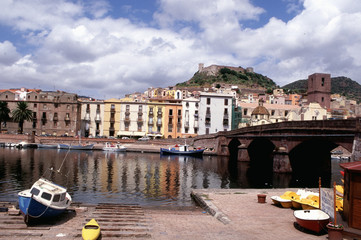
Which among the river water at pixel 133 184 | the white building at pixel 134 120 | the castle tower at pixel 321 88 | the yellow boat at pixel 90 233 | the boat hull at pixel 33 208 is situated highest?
the castle tower at pixel 321 88

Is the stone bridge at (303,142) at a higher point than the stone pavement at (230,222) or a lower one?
higher

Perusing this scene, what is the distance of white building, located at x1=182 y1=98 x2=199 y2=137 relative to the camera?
3656 inches

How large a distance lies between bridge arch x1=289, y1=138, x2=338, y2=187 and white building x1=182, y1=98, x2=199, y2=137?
161 feet

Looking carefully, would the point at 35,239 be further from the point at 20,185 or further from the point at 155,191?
the point at 20,185

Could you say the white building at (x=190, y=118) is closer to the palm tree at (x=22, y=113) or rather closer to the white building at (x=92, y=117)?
the white building at (x=92, y=117)

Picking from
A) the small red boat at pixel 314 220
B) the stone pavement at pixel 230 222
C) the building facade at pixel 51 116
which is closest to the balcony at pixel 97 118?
the building facade at pixel 51 116

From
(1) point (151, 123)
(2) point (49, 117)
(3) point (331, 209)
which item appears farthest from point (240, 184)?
(2) point (49, 117)

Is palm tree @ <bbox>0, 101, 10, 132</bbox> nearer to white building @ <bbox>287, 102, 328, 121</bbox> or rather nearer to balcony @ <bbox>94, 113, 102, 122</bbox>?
balcony @ <bbox>94, 113, 102, 122</bbox>

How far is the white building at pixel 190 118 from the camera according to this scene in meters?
92.9

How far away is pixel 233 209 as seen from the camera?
58.0 ft

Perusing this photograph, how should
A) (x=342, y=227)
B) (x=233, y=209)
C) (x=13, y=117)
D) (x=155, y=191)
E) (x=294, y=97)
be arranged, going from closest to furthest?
(x=342, y=227)
(x=233, y=209)
(x=155, y=191)
(x=13, y=117)
(x=294, y=97)

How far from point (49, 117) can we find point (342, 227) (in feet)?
314

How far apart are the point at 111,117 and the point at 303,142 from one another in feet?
225

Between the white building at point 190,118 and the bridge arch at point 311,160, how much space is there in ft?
161
